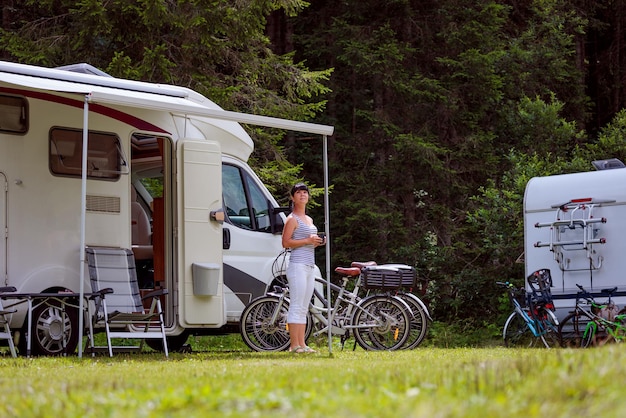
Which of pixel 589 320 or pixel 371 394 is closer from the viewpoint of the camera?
pixel 371 394

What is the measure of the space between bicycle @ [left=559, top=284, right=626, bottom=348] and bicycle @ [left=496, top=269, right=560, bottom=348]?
140 millimetres

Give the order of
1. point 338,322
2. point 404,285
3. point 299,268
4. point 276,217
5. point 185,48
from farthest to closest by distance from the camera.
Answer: point 185,48 < point 276,217 < point 338,322 < point 404,285 < point 299,268

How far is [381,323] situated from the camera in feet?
39.2

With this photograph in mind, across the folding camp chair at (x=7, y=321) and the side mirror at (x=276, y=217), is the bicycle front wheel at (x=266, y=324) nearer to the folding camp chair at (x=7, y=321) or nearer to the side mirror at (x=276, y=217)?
the side mirror at (x=276, y=217)

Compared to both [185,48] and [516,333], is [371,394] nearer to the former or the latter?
[516,333]

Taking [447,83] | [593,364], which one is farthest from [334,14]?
[593,364]

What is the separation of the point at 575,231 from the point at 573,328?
131cm

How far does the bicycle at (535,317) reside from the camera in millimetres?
13195

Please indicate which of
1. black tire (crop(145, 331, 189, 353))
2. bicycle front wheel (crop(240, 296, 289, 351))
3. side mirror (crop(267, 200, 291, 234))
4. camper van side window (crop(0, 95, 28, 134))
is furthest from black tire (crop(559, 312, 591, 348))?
camper van side window (crop(0, 95, 28, 134))

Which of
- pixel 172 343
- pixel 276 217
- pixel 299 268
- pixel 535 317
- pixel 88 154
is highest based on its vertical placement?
pixel 88 154

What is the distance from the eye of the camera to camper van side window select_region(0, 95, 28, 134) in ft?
34.2

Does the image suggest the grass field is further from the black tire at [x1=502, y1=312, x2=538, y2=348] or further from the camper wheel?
the black tire at [x1=502, y1=312, x2=538, y2=348]

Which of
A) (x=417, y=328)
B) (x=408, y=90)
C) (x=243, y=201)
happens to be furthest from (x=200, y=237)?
(x=408, y=90)

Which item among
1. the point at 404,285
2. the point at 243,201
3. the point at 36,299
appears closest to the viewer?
the point at 36,299
